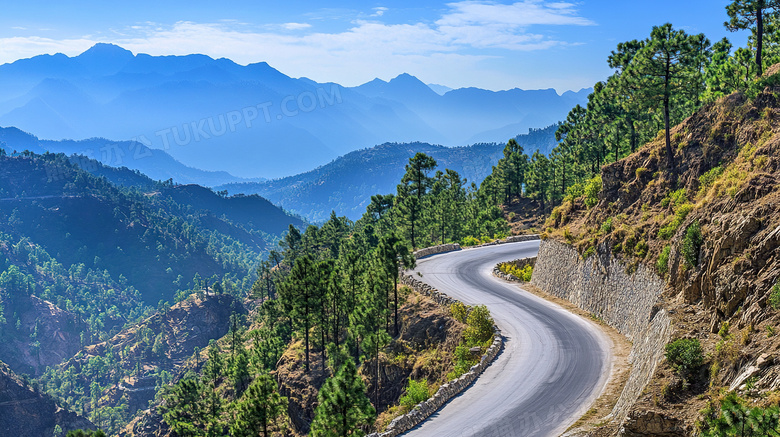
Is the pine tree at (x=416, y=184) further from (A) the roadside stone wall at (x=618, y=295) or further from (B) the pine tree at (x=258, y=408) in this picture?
(B) the pine tree at (x=258, y=408)

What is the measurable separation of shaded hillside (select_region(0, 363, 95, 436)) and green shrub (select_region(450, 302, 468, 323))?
141m

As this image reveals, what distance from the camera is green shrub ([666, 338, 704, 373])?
66.7 feet

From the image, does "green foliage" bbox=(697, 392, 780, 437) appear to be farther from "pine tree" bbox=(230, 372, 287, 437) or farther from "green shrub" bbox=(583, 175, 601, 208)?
"green shrub" bbox=(583, 175, 601, 208)

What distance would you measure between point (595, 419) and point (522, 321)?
1875 cm

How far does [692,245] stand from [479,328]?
59.9ft

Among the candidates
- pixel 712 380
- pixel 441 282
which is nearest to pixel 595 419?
pixel 712 380

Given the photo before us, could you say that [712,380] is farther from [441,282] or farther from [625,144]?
[625,144]

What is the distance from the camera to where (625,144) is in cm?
7094

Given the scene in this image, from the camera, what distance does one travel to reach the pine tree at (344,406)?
2523cm

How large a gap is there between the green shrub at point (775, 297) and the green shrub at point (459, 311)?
2715cm

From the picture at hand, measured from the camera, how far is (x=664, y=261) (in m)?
29.9

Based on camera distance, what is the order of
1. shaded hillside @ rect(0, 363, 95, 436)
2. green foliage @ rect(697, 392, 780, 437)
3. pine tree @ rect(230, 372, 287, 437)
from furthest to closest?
shaded hillside @ rect(0, 363, 95, 436)
pine tree @ rect(230, 372, 287, 437)
green foliage @ rect(697, 392, 780, 437)

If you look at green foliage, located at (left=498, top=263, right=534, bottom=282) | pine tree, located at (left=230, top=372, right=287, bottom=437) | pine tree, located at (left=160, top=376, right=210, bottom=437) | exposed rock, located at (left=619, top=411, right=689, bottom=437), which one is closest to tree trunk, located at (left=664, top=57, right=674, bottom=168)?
green foliage, located at (left=498, top=263, right=534, bottom=282)

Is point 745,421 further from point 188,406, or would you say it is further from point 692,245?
point 188,406
